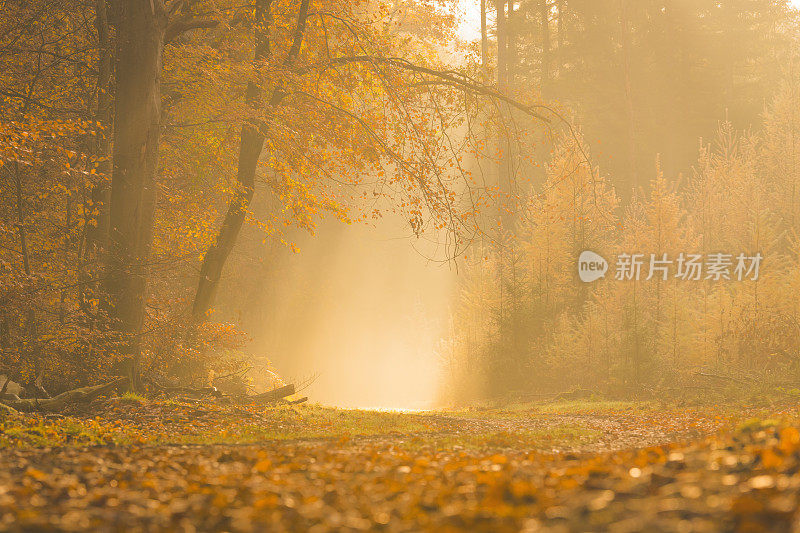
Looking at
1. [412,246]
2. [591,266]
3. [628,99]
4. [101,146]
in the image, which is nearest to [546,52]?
[628,99]

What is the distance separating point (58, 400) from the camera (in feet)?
34.4

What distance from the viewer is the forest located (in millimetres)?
4004

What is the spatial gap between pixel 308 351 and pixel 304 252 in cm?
649

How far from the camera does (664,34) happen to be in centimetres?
3706

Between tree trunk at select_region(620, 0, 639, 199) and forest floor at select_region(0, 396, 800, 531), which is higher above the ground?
tree trunk at select_region(620, 0, 639, 199)

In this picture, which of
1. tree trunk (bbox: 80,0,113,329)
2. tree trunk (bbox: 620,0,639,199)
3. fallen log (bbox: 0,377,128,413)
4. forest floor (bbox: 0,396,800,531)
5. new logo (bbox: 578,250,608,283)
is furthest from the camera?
tree trunk (bbox: 620,0,639,199)

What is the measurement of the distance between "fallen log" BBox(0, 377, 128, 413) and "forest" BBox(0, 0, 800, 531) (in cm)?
5

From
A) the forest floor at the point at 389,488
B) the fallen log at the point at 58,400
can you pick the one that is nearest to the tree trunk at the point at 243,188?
the fallen log at the point at 58,400

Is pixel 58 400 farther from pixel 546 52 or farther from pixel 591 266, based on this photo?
pixel 546 52

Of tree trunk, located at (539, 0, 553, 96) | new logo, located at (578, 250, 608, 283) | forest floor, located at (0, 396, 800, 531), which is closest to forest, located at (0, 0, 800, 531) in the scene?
forest floor, located at (0, 396, 800, 531)

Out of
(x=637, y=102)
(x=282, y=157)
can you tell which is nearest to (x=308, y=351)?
(x=637, y=102)

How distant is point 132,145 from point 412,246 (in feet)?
26.9

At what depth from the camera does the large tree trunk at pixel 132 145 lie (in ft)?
39.1

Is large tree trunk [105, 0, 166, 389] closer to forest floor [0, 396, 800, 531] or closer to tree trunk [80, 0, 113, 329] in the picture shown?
tree trunk [80, 0, 113, 329]
